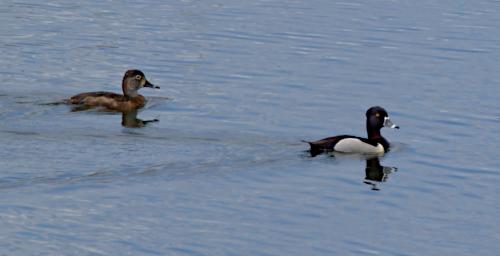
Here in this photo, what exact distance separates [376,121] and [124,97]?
5.57 m

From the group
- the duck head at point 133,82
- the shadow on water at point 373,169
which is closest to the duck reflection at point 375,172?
the shadow on water at point 373,169

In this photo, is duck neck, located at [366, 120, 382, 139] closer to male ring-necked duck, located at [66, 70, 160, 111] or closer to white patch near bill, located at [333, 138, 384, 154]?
white patch near bill, located at [333, 138, 384, 154]

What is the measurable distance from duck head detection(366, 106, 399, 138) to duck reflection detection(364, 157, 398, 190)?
1.21m

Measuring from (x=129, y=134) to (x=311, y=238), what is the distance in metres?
7.72

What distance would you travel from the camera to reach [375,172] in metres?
24.1

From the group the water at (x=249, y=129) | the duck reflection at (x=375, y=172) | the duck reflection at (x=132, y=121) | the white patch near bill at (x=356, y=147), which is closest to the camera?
the water at (x=249, y=129)

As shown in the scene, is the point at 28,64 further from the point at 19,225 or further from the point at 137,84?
the point at 19,225

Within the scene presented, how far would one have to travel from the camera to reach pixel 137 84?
98.4ft

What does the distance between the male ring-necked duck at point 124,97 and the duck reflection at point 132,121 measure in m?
0.25

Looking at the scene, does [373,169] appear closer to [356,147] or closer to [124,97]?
[356,147]

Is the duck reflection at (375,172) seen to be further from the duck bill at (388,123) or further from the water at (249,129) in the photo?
the duck bill at (388,123)

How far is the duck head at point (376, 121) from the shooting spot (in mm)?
26578

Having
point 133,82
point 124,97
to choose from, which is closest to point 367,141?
point 124,97

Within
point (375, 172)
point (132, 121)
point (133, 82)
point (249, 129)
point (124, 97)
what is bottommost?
point (375, 172)
